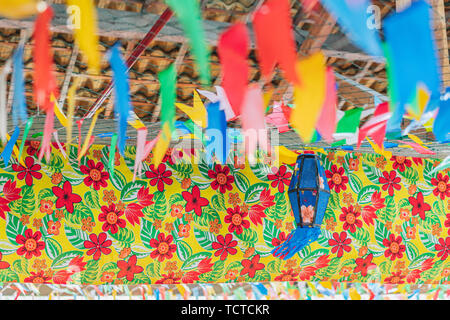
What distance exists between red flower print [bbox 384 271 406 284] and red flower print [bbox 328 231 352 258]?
332 millimetres

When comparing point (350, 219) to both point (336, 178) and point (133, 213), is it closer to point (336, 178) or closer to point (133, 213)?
point (336, 178)

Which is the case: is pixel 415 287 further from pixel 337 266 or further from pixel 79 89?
pixel 79 89

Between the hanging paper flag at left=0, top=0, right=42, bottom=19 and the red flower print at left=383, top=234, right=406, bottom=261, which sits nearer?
the hanging paper flag at left=0, top=0, right=42, bottom=19

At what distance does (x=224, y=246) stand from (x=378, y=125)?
1446 mm

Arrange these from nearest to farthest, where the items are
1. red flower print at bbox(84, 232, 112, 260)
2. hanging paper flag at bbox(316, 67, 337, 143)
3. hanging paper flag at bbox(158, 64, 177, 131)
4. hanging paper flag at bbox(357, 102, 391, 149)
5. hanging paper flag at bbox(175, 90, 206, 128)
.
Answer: hanging paper flag at bbox(316, 67, 337, 143) < hanging paper flag at bbox(158, 64, 177, 131) < hanging paper flag at bbox(357, 102, 391, 149) < hanging paper flag at bbox(175, 90, 206, 128) < red flower print at bbox(84, 232, 112, 260)

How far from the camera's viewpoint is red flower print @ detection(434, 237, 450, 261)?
360cm

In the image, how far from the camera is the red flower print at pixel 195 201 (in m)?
3.23

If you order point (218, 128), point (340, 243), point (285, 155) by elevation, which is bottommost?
point (340, 243)

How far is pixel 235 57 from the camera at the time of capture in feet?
3.06

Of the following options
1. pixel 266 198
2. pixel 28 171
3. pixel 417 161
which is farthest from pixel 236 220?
pixel 417 161

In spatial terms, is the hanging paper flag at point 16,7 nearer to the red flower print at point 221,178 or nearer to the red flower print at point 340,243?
the red flower print at point 221,178

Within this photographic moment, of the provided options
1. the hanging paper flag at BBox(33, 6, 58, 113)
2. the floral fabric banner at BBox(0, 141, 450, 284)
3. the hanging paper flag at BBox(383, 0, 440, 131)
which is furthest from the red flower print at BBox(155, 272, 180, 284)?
the hanging paper flag at BBox(383, 0, 440, 131)

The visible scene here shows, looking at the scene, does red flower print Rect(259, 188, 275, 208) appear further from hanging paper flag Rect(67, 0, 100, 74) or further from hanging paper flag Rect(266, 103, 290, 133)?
hanging paper flag Rect(67, 0, 100, 74)
